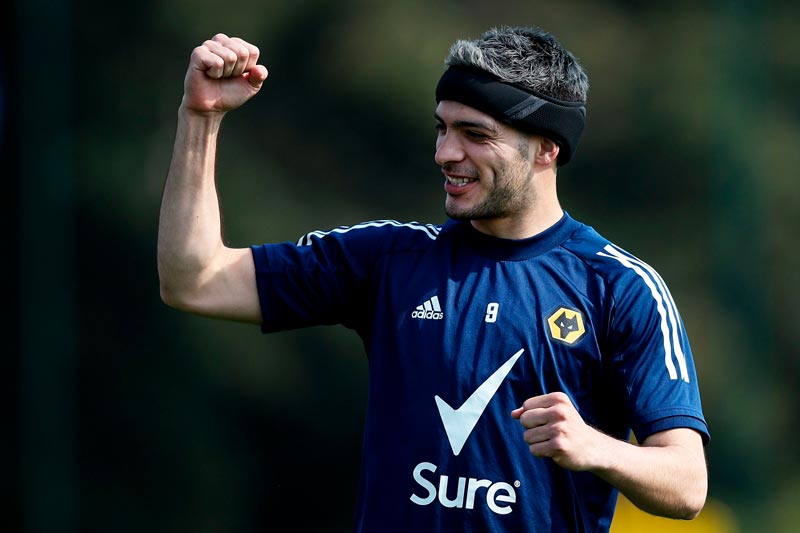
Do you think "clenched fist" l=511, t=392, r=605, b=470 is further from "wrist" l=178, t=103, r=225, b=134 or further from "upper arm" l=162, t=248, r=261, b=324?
"wrist" l=178, t=103, r=225, b=134

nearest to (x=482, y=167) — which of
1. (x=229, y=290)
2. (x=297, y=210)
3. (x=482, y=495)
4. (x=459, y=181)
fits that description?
(x=459, y=181)

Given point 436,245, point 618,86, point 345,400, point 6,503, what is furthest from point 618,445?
point 6,503

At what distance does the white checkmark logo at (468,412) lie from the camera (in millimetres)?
2893

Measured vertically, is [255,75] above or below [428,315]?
above

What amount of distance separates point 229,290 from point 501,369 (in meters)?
0.78

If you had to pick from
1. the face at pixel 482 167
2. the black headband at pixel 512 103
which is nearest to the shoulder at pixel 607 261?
the face at pixel 482 167

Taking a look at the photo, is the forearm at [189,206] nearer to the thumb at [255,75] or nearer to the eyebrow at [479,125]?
the thumb at [255,75]

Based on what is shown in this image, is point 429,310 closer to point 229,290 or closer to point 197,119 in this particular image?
point 229,290

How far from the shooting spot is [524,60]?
318cm

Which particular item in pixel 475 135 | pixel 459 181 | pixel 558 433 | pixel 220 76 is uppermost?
pixel 220 76

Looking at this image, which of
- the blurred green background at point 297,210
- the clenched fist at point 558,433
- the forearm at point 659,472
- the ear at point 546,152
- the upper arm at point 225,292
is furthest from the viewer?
the blurred green background at point 297,210

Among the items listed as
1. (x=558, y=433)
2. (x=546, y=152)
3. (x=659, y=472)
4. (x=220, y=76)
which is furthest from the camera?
(x=546, y=152)

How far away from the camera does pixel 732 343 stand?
5367mm

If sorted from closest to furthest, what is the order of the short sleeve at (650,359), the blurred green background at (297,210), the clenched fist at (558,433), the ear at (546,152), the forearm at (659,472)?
the clenched fist at (558,433), the forearm at (659,472), the short sleeve at (650,359), the ear at (546,152), the blurred green background at (297,210)
